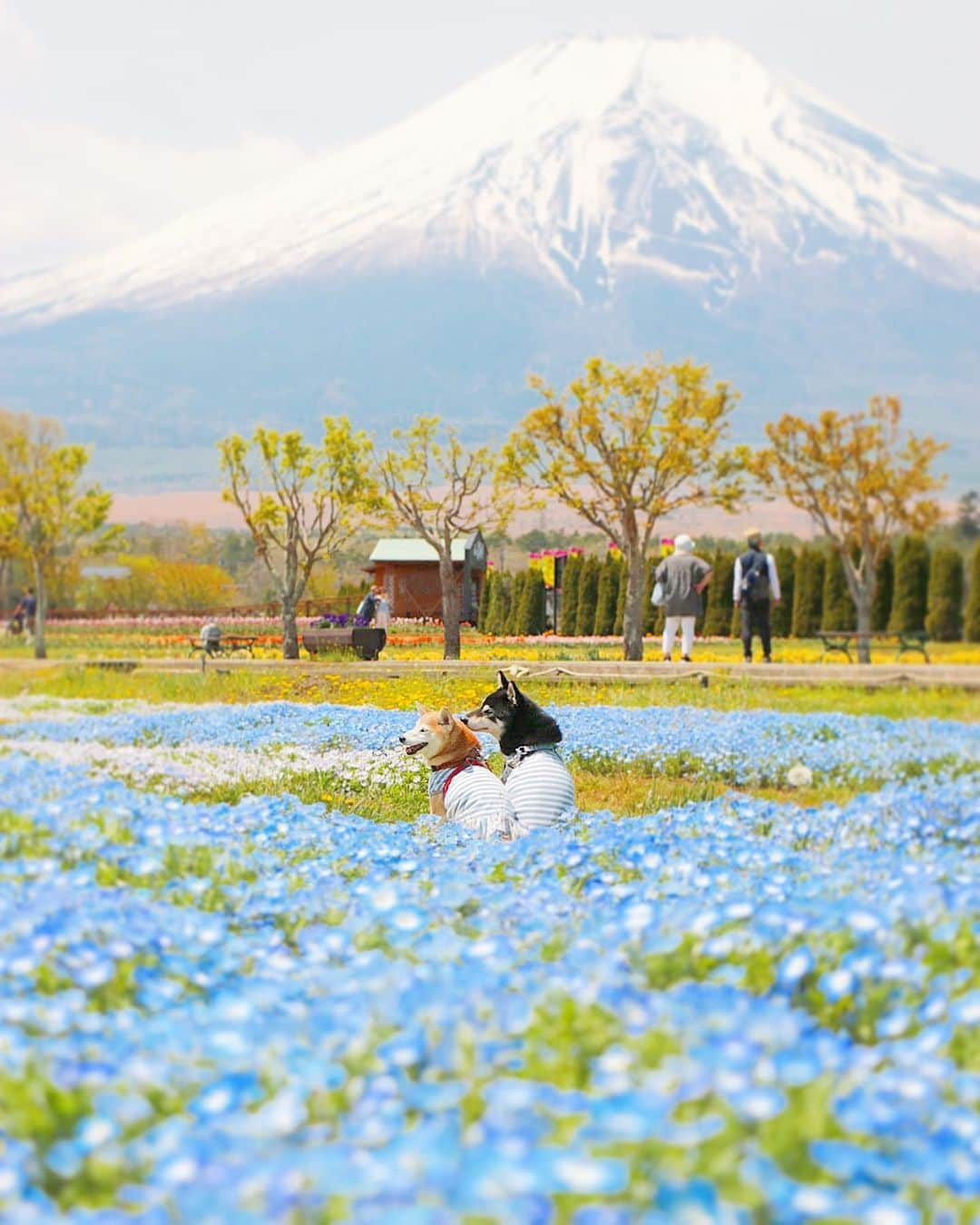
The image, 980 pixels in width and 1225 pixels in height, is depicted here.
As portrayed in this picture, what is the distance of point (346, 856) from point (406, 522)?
3768 millimetres

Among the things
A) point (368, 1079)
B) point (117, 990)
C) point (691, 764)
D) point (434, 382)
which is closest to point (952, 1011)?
point (368, 1079)

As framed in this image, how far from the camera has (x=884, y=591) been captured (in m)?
16.5

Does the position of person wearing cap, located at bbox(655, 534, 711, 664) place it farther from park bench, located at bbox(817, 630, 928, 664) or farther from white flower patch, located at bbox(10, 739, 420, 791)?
white flower patch, located at bbox(10, 739, 420, 791)

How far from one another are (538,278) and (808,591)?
308 ft

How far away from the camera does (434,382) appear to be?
56.0 metres

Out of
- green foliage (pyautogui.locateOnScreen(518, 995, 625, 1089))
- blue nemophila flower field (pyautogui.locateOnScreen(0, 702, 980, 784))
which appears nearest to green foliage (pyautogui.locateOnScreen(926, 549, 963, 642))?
blue nemophila flower field (pyautogui.locateOnScreen(0, 702, 980, 784))

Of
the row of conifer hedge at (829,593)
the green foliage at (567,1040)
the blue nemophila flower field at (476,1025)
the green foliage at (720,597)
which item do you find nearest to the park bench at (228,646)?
the row of conifer hedge at (829,593)

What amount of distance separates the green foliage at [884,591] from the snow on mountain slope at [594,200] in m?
26.8

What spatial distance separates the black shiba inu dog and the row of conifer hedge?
4332 millimetres

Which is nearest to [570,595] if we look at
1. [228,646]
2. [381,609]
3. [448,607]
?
[448,607]

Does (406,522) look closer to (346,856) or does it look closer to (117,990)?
(346,856)

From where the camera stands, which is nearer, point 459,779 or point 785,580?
point 459,779

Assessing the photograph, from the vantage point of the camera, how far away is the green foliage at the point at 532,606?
332 inches

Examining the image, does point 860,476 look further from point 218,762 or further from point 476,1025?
point 476,1025
